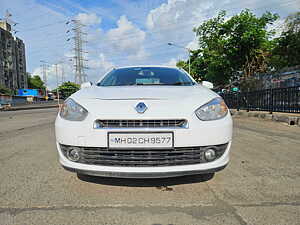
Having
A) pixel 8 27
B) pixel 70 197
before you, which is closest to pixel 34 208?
pixel 70 197

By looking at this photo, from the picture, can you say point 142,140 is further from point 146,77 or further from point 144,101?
point 146,77

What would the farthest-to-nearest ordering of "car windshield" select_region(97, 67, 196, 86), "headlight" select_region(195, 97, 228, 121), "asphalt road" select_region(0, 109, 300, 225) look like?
1. "car windshield" select_region(97, 67, 196, 86)
2. "headlight" select_region(195, 97, 228, 121)
3. "asphalt road" select_region(0, 109, 300, 225)

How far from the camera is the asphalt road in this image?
1.64m

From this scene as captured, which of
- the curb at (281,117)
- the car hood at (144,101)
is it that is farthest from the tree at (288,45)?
the car hood at (144,101)

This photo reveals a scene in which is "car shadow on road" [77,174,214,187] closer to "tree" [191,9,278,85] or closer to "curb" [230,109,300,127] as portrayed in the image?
"curb" [230,109,300,127]

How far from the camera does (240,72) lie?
20.3m

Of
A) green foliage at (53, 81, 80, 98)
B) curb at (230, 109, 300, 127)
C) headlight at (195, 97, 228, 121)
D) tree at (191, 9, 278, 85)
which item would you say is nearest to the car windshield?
headlight at (195, 97, 228, 121)

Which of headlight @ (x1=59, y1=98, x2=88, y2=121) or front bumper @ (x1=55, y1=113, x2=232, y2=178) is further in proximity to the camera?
headlight @ (x1=59, y1=98, x2=88, y2=121)

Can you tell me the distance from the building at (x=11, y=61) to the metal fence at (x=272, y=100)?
6633 cm

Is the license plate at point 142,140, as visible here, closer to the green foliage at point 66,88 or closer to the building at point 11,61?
the building at point 11,61

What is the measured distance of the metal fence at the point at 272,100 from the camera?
7063 mm

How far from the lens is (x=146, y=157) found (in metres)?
1.84

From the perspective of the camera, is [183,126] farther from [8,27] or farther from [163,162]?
[8,27]

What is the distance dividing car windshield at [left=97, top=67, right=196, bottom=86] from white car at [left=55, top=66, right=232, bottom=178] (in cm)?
89
